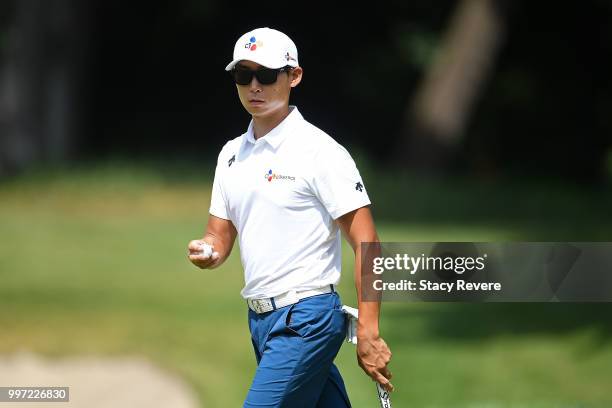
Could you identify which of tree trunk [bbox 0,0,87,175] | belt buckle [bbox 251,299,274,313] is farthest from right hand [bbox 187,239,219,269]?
tree trunk [bbox 0,0,87,175]

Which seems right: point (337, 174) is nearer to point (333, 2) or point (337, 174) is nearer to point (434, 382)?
point (434, 382)

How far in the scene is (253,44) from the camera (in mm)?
5477

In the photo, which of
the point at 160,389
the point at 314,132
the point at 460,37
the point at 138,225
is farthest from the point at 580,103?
the point at 314,132

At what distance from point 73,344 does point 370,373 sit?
22.3ft

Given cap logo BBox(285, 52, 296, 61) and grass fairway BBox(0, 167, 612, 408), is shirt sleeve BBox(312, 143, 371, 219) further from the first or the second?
grass fairway BBox(0, 167, 612, 408)

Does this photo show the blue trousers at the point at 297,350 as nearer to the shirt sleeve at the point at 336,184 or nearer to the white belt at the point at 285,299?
the white belt at the point at 285,299

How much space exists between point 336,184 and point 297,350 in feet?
2.45

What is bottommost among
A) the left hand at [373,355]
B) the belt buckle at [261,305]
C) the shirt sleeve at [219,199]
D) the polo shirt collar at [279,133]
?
the left hand at [373,355]

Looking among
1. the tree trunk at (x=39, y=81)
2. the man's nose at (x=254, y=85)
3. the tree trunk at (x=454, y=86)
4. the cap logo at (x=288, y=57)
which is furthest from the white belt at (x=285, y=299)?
the tree trunk at (x=454, y=86)

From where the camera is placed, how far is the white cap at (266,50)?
543 centimetres

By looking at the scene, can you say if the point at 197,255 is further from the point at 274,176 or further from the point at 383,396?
the point at 383,396

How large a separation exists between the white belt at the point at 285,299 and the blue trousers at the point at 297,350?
20 millimetres

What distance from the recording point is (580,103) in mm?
26344

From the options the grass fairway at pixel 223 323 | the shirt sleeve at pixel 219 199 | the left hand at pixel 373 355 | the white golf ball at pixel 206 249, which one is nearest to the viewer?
the left hand at pixel 373 355
